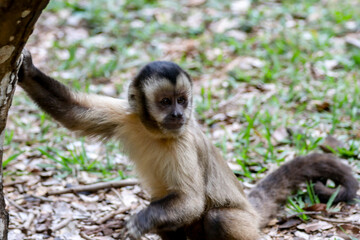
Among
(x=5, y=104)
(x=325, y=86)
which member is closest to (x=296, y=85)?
(x=325, y=86)

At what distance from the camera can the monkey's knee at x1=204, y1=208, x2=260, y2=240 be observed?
15.1ft

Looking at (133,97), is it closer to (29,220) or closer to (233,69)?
(29,220)

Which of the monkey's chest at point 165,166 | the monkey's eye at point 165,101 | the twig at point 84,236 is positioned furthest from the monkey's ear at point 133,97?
the twig at point 84,236

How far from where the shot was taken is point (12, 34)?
3271mm

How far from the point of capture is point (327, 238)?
15.5 feet

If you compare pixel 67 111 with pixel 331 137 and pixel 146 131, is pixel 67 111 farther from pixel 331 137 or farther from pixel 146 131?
pixel 331 137

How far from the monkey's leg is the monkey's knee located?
0.32 metres

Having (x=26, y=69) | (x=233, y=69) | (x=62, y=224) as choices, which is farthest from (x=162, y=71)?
(x=233, y=69)

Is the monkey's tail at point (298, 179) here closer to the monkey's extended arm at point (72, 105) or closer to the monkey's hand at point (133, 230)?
the monkey's hand at point (133, 230)

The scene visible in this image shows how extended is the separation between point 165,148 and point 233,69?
394 centimetres

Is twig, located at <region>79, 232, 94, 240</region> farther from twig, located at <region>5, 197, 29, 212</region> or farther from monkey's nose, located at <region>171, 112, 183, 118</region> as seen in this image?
monkey's nose, located at <region>171, 112, 183, 118</region>

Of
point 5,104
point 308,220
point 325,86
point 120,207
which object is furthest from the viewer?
point 325,86

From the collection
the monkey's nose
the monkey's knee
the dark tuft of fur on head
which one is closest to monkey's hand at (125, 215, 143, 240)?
the monkey's knee

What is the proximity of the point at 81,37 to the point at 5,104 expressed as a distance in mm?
6399
